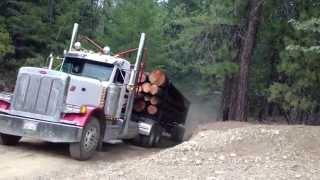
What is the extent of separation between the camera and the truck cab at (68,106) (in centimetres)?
1327

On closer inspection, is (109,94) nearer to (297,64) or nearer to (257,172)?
(257,172)

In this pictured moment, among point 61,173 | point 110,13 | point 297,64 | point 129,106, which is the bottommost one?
point 61,173

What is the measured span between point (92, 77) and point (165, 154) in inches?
155

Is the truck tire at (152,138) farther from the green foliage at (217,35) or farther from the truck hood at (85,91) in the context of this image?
the green foliage at (217,35)

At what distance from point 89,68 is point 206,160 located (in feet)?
17.1

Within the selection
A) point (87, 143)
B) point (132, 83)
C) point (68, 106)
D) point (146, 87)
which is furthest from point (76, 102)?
point (146, 87)

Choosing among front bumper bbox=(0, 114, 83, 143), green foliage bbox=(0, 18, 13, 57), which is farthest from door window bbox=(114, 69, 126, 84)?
green foliage bbox=(0, 18, 13, 57)

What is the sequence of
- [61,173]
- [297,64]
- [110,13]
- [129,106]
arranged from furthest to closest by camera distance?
[110,13]
[297,64]
[129,106]
[61,173]

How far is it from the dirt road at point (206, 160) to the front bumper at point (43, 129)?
0.50 m

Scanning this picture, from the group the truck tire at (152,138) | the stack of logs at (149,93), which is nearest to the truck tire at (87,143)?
the truck tire at (152,138)

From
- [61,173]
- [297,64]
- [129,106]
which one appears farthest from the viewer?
[297,64]

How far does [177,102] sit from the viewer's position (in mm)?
21875

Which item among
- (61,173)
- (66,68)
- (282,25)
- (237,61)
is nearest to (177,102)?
(237,61)

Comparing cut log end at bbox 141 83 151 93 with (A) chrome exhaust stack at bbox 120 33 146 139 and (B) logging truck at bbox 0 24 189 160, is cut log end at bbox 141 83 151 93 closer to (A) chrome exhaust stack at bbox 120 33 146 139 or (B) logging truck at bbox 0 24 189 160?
(B) logging truck at bbox 0 24 189 160
